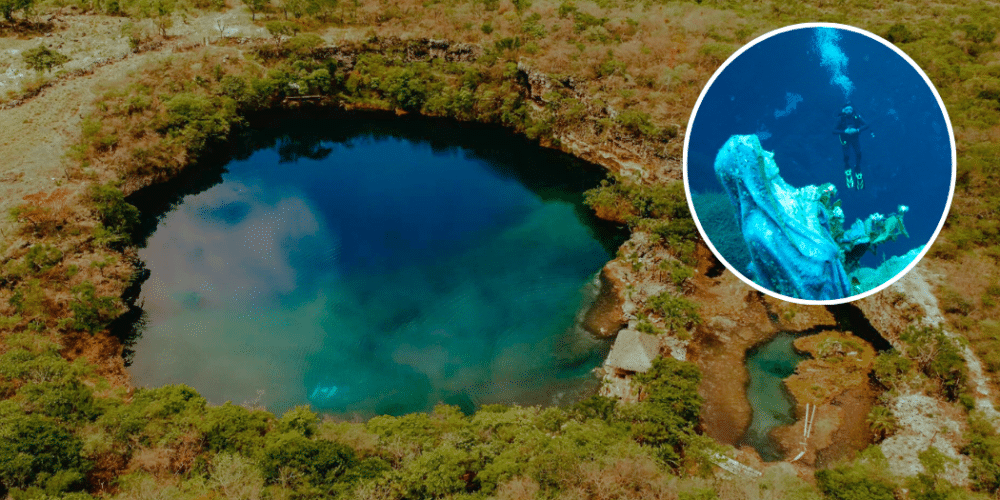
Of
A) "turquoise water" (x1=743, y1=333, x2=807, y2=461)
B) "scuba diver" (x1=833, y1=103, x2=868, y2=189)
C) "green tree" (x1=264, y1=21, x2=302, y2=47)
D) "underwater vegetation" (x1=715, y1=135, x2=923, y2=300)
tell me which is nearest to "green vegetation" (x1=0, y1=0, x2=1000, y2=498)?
"green tree" (x1=264, y1=21, x2=302, y2=47)

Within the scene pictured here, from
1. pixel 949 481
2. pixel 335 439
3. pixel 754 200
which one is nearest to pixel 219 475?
pixel 335 439

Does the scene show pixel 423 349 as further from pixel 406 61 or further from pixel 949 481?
pixel 406 61

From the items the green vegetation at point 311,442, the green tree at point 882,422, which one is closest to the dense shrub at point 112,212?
the green vegetation at point 311,442

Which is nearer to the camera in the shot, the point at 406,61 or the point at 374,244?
the point at 374,244

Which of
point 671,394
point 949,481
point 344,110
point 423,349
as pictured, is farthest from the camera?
point 344,110

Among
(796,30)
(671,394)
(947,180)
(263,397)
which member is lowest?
(263,397)

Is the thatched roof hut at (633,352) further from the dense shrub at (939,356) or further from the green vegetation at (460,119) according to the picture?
the dense shrub at (939,356)
